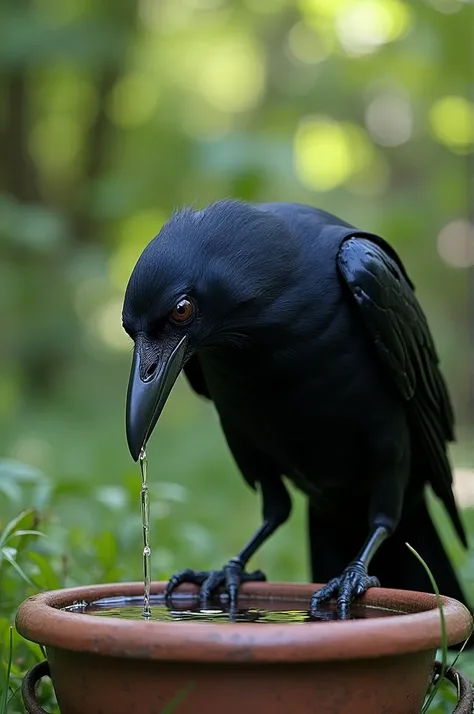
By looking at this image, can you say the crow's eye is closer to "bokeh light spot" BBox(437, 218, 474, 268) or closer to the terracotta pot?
the terracotta pot

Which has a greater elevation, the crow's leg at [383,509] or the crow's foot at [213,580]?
the crow's leg at [383,509]

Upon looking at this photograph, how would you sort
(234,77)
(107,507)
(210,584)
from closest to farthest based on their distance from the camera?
(210,584) < (107,507) < (234,77)

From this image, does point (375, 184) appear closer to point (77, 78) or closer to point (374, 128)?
point (374, 128)

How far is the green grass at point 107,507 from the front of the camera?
2527 millimetres

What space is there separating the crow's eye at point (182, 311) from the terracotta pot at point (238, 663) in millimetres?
658

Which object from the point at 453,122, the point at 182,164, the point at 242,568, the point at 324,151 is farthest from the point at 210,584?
the point at 324,151

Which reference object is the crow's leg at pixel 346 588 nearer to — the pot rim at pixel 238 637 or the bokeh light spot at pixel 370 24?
the pot rim at pixel 238 637

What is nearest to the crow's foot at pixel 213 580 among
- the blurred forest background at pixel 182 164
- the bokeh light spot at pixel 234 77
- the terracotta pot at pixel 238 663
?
the terracotta pot at pixel 238 663

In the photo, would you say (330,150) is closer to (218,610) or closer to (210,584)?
(210,584)

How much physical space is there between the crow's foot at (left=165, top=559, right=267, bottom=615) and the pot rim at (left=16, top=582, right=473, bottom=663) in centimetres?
70

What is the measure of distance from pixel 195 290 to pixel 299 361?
0.38 m

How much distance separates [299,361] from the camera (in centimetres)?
236

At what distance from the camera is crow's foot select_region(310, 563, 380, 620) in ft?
7.09

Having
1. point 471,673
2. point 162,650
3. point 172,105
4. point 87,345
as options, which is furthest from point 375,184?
point 162,650
